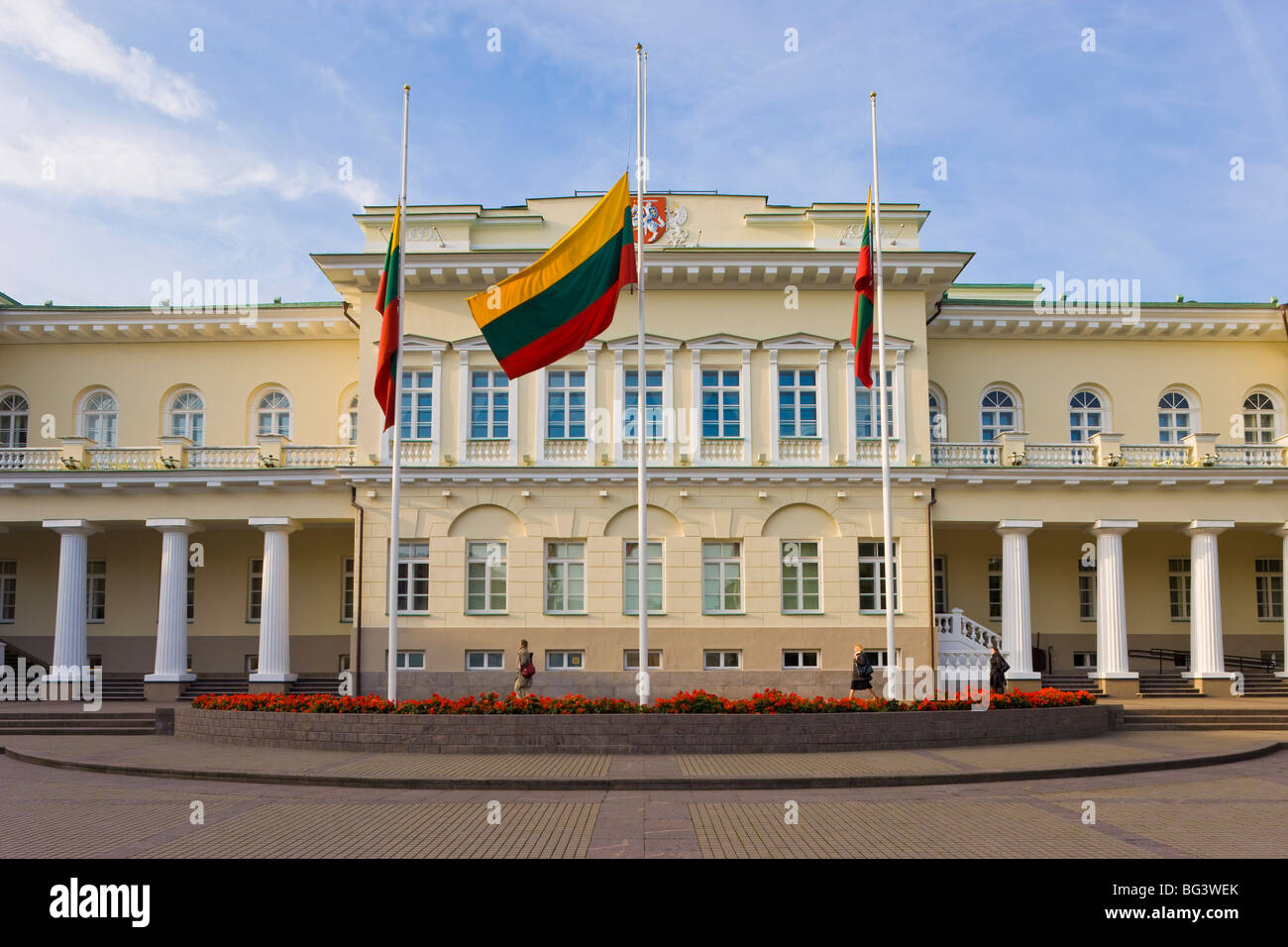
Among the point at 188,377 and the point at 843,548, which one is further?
the point at 188,377

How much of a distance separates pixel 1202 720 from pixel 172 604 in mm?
29236

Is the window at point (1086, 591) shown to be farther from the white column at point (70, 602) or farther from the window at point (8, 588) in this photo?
the window at point (8, 588)

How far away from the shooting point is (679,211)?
106ft

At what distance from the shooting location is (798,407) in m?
32.2

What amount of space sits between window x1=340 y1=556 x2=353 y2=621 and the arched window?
42.0ft

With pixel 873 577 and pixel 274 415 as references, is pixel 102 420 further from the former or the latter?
pixel 873 577

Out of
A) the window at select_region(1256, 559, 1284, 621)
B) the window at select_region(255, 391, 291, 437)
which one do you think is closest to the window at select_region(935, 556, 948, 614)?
the window at select_region(1256, 559, 1284, 621)

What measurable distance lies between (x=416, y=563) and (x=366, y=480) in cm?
299

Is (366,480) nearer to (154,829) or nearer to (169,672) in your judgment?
(169,672)

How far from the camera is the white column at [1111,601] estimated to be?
101ft

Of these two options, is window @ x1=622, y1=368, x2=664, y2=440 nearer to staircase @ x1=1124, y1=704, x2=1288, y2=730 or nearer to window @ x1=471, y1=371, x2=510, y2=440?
window @ x1=471, y1=371, x2=510, y2=440

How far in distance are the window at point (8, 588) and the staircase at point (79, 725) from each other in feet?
40.9

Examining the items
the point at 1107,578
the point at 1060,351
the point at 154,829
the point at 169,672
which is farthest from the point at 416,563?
the point at 1060,351

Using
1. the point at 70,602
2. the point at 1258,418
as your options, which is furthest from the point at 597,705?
the point at 1258,418
